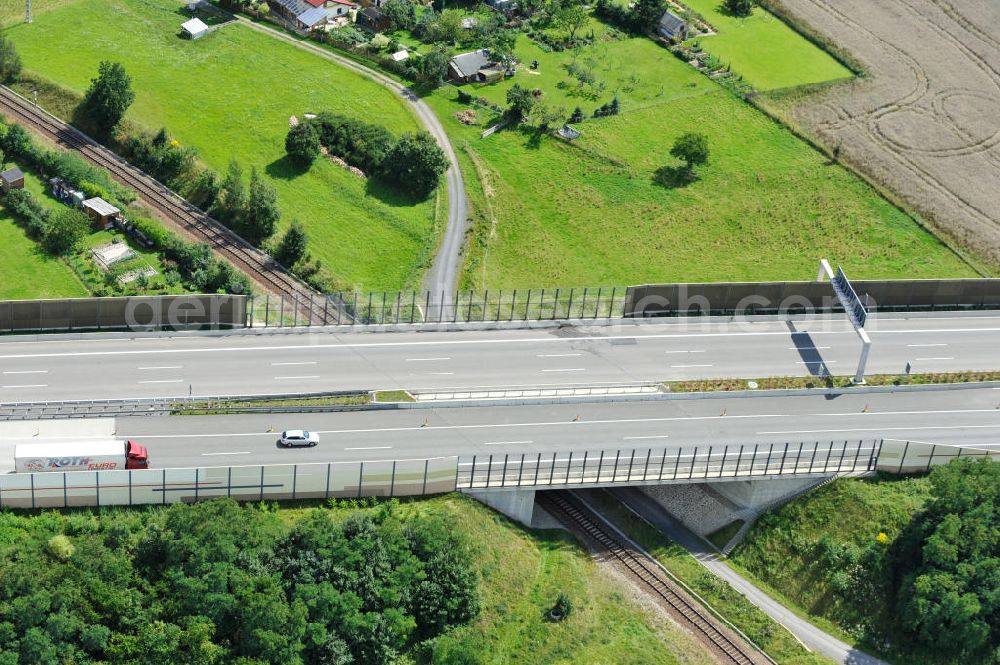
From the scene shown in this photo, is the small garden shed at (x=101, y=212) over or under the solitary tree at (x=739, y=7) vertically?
under

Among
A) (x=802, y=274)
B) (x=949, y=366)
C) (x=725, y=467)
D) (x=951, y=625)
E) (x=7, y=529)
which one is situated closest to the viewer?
(x=7, y=529)

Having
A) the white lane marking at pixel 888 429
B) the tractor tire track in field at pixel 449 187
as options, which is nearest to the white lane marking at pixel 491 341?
the tractor tire track in field at pixel 449 187

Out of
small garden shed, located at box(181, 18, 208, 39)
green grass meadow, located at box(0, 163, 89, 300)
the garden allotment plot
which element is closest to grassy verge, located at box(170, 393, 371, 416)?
the garden allotment plot

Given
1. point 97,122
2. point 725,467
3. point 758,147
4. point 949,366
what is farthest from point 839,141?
point 97,122

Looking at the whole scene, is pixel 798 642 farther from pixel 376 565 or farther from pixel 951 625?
pixel 376 565

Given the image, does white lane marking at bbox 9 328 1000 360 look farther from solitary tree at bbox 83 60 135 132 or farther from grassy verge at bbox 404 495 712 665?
solitary tree at bbox 83 60 135 132

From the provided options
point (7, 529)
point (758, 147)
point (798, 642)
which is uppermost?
point (758, 147)

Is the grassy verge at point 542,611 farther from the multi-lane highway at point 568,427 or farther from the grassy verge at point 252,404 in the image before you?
the grassy verge at point 252,404
